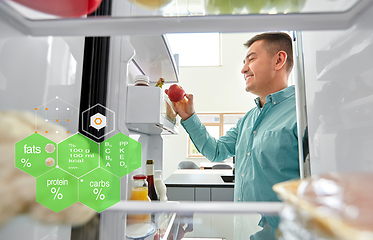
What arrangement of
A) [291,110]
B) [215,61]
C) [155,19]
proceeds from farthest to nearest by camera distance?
[215,61] → [291,110] → [155,19]

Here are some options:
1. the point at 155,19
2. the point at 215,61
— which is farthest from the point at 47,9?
the point at 215,61

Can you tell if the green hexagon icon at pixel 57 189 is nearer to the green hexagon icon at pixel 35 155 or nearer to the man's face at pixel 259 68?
the green hexagon icon at pixel 35 155

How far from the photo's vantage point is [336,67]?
342 mm

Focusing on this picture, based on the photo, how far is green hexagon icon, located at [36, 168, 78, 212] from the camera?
1.06 ft

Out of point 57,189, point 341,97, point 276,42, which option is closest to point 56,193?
point 57,189

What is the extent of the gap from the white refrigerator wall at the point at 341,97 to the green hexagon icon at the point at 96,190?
367 mm

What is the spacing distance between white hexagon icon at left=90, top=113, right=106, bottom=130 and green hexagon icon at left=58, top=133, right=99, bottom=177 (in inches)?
2.2

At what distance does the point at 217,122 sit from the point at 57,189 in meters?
5.10

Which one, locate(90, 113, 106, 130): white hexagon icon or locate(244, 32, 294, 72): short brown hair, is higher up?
locate(244, 32, 294, 72): short brown hair

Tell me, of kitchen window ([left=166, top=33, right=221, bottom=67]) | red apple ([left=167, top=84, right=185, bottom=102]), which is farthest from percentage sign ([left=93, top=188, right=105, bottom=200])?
kitchen window ([left=166, top=33, right=221, bottom=67])

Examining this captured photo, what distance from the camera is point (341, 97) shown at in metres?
0.33

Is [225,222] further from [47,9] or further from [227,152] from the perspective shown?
[227,152]

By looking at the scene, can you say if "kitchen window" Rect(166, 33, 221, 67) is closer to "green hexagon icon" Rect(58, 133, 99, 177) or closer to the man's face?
the man's face

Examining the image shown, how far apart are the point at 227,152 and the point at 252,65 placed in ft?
1.60
